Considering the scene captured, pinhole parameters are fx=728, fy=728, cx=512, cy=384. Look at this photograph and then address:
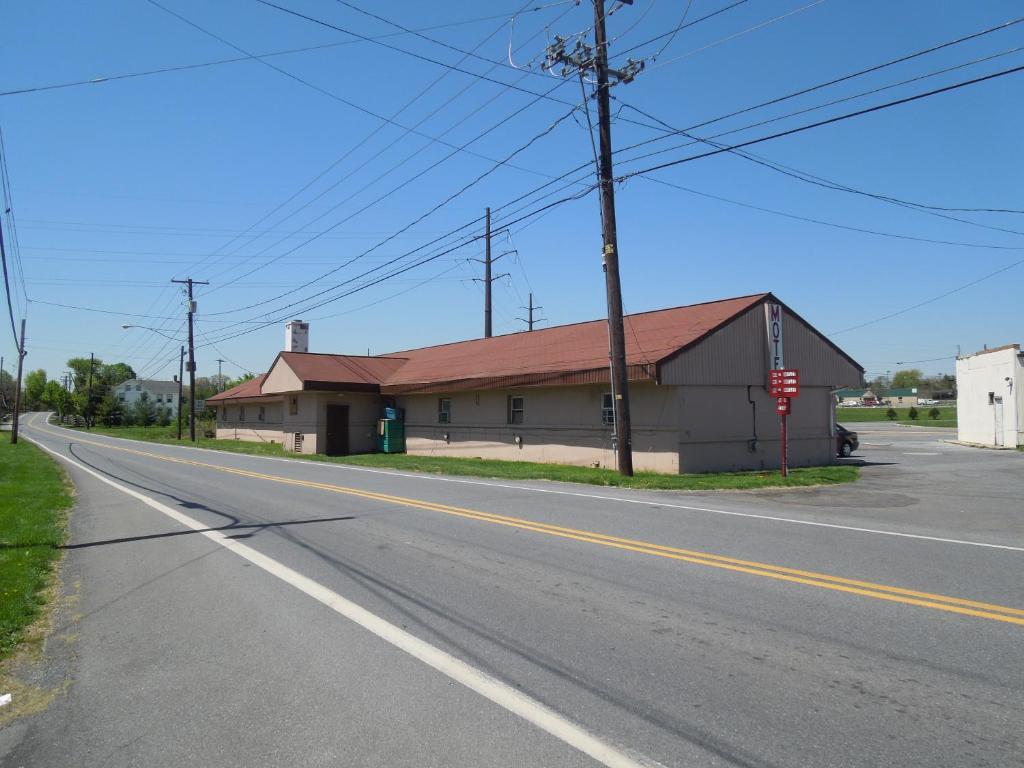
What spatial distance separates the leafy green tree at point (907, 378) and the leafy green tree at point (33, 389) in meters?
200

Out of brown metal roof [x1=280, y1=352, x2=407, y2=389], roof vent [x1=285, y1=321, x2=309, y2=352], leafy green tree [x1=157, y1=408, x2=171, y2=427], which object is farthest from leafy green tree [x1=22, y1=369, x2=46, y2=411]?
brown metal roof [x1=280, y1=352, x2=407, y2=389]

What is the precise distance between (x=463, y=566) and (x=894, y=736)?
16.2ft

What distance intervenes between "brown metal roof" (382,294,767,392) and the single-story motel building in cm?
8

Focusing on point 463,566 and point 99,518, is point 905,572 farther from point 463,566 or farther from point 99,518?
point 99,518

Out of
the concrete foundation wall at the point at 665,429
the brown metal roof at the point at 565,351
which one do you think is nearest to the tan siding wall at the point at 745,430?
the concrete foundation wall at the point at 665,429

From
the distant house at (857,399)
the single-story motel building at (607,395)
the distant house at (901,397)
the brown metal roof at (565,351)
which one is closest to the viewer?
the single-story motel building at (607,395)

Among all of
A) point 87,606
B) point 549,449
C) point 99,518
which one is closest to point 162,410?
point 549,449

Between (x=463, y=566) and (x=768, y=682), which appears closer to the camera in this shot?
(x=768, y=682)

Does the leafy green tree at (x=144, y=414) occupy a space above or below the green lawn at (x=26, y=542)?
above

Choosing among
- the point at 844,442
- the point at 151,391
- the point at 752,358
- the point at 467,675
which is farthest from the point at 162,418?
the point at 467,675

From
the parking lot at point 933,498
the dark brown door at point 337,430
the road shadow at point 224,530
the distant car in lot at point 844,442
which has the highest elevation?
the dark brown door at point 337,430

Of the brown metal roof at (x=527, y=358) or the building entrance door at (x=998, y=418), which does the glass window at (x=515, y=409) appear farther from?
the building entrance door at (x=998, y=418)

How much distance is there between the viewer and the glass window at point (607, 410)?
74.9 feet

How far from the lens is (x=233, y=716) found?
14.2ft
